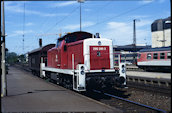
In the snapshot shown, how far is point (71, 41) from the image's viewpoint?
1427 cm

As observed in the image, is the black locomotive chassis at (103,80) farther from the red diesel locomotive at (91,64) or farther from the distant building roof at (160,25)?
the distant building roof at (160,25)

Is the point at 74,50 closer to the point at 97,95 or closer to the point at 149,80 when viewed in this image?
the point at 97,95

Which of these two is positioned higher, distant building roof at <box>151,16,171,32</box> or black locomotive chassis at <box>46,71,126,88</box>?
distant building roof at <box>151,16,171,32</box>

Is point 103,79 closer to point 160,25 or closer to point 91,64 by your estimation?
point 91,64

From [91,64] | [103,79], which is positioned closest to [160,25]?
[91,64]

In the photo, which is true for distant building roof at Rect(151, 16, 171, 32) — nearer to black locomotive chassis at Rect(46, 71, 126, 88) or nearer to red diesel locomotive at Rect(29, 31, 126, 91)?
red diesel locomotive at Rect(29, 31, 126, 91)

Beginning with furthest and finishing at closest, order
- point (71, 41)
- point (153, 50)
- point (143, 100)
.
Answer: point (153, 50) < point (71, 41) < point (143, 100)

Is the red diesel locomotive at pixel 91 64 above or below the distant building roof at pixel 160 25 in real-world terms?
below

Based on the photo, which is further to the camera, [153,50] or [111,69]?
[153,50]

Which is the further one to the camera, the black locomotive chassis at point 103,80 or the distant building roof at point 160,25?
the distant building roof at point 160,25

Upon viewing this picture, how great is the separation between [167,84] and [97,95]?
622 centimetres

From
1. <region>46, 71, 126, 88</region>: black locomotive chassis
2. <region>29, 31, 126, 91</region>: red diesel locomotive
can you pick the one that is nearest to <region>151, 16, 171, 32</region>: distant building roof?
<region>29, 31, 126, 91</region>: red diesel locomotive

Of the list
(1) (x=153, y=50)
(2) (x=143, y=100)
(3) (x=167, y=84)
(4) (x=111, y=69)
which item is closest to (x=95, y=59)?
(4) (x=111, y=69)

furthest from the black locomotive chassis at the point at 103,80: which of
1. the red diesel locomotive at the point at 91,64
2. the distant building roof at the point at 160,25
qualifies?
the distant building roof at the point at 160,25
